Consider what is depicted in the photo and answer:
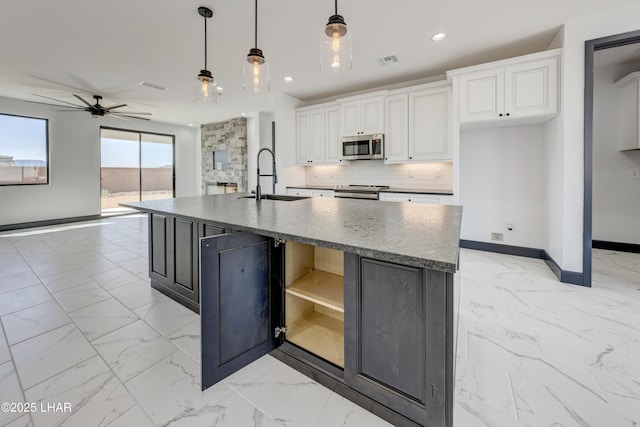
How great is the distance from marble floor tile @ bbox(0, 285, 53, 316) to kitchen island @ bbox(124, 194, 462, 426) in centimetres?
178

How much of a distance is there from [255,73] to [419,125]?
288cm

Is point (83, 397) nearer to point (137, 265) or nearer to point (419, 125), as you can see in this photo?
point (137, 265)

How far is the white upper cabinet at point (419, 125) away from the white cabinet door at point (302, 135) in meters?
1.59

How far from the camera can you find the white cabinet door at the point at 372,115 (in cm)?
451

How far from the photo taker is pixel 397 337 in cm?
117

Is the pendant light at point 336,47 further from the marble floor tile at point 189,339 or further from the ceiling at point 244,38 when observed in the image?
the marble floor tile at point 189,339

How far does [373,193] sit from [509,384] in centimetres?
317

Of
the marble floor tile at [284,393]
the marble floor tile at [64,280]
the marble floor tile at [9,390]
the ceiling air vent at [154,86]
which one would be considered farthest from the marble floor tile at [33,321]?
the ceiling air vent at [154,86]

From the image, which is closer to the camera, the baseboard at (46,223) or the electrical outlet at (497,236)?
the electrical outlet at (497,236)

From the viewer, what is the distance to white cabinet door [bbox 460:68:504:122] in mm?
3381

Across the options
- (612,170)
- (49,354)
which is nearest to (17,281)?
(49,354)

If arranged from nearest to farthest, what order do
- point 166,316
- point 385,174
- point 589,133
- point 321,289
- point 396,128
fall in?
point 321,289 → point 166,316 → point 589,133 → point 396,128 → point 385,174

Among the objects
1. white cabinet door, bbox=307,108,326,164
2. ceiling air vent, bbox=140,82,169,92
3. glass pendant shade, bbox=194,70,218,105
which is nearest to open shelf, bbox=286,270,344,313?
glass pendant shade, bbox=194,70,218,105

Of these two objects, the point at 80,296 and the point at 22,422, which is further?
the point at 80,296
